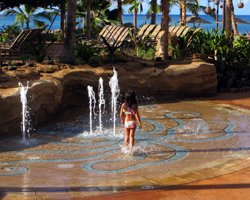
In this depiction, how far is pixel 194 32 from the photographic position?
16844 millimetres

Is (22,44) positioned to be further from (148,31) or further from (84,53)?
(148,31)

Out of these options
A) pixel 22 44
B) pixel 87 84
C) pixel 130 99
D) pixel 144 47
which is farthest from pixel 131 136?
pixel 144 47

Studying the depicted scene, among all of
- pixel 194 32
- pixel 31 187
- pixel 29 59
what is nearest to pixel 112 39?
pixel 194 32

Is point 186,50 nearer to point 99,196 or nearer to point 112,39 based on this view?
point 112,39

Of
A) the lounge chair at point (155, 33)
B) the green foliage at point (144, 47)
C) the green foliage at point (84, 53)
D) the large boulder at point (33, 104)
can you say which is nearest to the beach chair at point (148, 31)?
the lounge chair at point (155, 33)

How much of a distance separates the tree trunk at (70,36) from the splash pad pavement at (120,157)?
302 cm

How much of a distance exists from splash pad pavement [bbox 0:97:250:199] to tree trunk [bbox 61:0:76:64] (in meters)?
3.02

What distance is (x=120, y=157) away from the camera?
25.0 ft

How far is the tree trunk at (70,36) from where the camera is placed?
13.2 meters

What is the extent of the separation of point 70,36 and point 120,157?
21.6ft

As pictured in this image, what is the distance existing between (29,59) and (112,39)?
4.96m

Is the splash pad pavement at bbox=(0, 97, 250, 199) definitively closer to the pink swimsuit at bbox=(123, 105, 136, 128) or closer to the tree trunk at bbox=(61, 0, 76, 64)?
the pink swimsuit at bbox=(123, 105, 136, 128)

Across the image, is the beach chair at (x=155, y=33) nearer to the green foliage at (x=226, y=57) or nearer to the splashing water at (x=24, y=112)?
the green foliage at (x=226, y=57)

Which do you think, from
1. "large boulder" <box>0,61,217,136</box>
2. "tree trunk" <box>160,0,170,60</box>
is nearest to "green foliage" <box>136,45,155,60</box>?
"tree trunk" <box>160,0,170,60</box>
